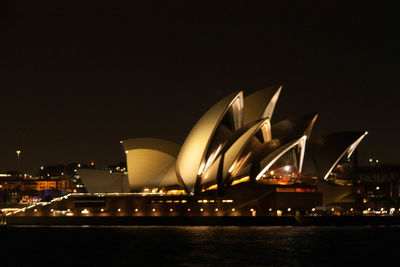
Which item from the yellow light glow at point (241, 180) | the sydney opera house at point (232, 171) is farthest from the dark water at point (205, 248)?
the sydney opera house at point (232, 171)

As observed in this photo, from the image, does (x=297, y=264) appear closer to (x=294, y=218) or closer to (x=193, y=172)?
(x=193, y=172)

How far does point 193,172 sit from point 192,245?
60.5 ft

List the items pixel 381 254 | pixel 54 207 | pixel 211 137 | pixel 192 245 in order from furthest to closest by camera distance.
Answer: pixel 54 207, pixel 211 137, pixel 192 245, pixel 381 254

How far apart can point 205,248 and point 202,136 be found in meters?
19.1

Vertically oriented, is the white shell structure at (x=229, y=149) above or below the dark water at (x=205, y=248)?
above

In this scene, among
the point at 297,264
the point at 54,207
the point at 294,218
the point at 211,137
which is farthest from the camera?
the point at 54,207

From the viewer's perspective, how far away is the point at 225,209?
241 feet

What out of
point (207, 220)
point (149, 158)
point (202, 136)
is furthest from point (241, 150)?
point (149, 158)

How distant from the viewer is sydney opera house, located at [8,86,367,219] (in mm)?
66562

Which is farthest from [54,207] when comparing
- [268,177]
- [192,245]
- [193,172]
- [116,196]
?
[192,245]

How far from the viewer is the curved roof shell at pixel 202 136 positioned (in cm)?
6481

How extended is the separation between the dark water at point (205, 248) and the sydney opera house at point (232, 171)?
715cm

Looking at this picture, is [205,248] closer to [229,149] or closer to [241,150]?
[241,150]

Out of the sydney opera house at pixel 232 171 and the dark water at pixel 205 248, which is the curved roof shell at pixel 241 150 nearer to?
the sydney opera house at pixel 232 171
